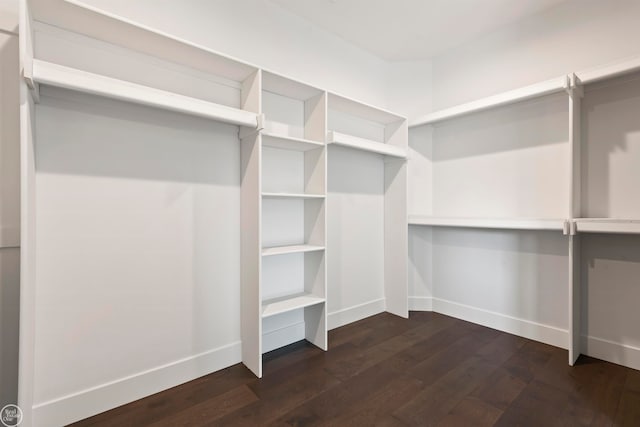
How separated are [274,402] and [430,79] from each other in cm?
346

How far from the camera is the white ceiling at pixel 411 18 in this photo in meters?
2.49

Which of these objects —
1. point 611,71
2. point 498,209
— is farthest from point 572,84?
point 498,209

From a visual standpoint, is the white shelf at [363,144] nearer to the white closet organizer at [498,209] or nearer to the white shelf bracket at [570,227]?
the white closet organizer at [498,209]

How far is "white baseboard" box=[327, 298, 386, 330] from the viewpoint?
2.90 m

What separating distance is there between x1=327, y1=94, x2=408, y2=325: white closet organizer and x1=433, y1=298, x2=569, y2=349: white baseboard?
0.52 m

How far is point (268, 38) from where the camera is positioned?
245 centimetres

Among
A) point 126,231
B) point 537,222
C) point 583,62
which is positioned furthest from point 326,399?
point 583,62

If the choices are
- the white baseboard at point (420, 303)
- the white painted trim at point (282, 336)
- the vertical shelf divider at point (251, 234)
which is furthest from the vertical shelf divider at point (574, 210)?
the vertical shelf divider at point (251, 234)

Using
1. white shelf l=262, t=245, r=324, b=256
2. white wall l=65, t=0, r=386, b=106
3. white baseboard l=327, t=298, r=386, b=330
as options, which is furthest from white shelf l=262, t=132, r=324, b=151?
white baseboard l=327, t=298, r=386, b=330

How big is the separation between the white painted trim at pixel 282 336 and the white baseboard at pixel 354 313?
36 cm

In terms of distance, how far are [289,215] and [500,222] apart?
1.79m

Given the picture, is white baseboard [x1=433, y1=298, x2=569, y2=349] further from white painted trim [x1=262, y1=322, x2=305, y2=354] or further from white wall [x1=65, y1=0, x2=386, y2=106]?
white wall [x1=65, y1=0, x2=386, y2=106]

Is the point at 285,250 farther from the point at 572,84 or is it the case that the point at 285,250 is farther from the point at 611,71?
the point at 611,71

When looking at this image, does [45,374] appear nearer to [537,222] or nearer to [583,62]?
[537,222]
